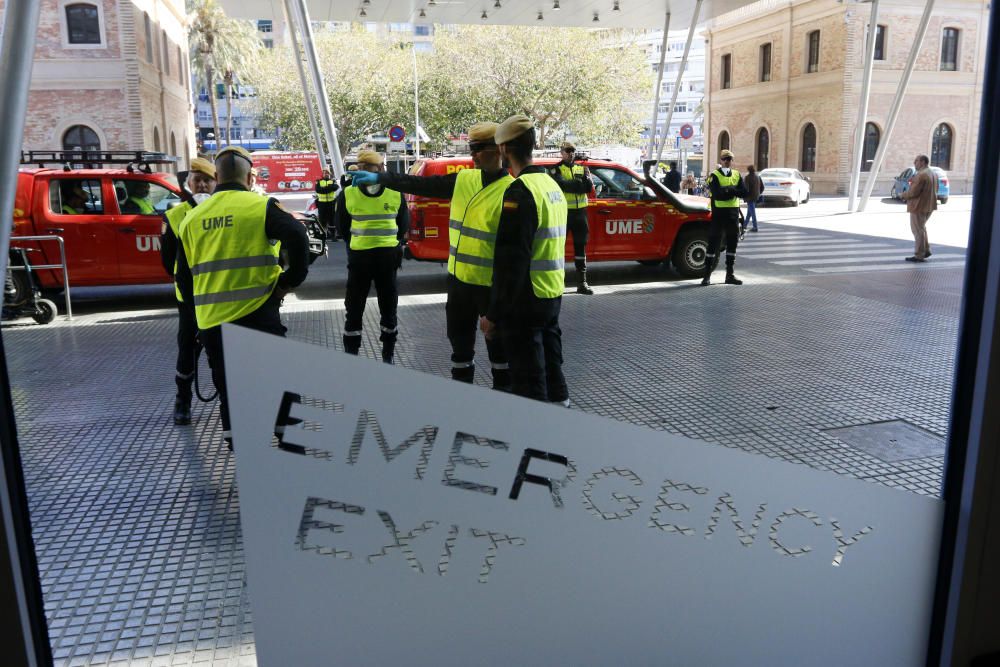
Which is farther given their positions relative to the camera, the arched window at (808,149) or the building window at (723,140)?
the building window at (723,140)

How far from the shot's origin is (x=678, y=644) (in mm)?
2277

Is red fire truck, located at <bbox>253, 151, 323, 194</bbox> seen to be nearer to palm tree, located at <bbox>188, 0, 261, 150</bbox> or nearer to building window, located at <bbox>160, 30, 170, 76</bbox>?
building window, located at <bbox>160, 30, 170, 76</bbox>

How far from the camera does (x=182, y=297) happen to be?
5293 millimetres

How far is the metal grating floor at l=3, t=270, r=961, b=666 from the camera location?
10.9ft

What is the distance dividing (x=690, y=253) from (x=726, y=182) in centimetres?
143

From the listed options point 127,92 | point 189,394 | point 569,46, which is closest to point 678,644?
point 189,394

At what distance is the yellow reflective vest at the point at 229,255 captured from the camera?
4082mm

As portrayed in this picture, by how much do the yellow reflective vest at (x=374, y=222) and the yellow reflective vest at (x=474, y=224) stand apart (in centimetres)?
208

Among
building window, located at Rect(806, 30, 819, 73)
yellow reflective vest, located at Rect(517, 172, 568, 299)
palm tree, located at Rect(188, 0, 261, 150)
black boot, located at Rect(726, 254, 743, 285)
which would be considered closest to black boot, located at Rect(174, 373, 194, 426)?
yellow reflective vest, located at Rect(517, 172, 568, 299)

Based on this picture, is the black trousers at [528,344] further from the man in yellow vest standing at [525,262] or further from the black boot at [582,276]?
the black boot at [582,276]

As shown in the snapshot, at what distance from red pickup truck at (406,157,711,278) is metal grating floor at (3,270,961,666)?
4.87 feet

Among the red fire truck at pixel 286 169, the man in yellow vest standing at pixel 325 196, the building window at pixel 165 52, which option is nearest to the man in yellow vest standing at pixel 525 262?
the man in yellow vest standing at pixel 325 196

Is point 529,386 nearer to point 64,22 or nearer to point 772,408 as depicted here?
point 772,408

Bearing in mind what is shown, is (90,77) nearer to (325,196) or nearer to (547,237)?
(325,196)
